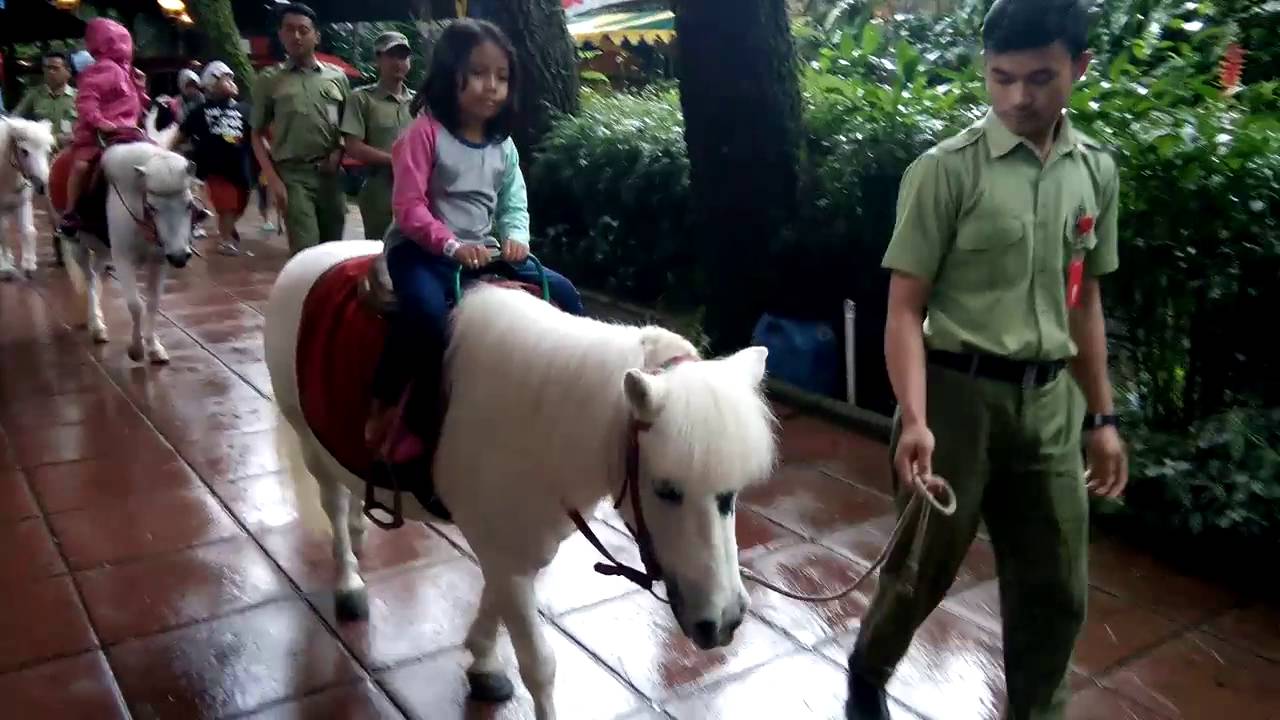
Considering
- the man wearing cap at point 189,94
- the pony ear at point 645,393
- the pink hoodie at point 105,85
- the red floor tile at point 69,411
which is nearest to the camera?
the pony ear at point 645,393

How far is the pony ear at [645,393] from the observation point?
76.7 inches

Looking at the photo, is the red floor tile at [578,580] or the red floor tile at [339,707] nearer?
the red floor tile at [339,707]

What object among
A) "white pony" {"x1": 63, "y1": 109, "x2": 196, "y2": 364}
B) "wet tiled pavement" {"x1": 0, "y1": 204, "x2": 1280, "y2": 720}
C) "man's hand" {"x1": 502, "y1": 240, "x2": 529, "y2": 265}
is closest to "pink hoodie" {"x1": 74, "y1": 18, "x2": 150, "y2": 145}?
"white pony" {"x1": 63, "y1": 109, "x2": 196, "y2": 364}

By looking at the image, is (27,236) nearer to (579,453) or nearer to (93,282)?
(93,282)


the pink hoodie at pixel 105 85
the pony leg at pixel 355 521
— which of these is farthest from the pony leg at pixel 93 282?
the pony leg at pixel 355 521

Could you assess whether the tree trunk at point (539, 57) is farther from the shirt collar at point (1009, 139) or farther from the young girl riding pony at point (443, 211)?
the shirt collar at point (1009, 139)

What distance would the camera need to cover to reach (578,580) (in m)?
3.70

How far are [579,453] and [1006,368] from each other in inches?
37.7

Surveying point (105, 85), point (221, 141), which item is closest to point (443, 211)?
point (105, 85)

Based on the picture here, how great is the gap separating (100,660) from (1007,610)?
8.79ft

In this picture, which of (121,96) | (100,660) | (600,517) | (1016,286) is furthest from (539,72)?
(1016,286)

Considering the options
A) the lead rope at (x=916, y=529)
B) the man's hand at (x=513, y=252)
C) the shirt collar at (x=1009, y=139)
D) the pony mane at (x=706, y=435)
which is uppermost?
the shirt collar at (x=1009, y=139)

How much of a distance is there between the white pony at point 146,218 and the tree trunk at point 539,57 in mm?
2596

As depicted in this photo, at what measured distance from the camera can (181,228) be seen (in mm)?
6379
